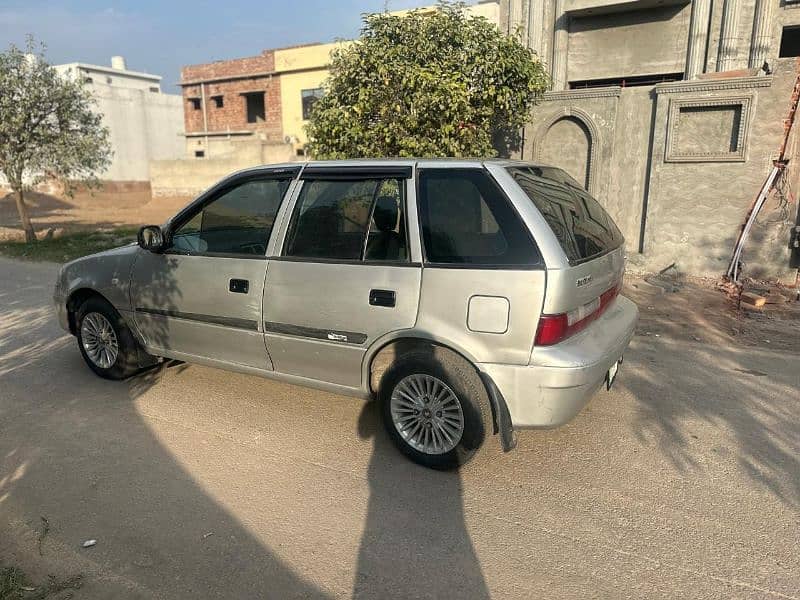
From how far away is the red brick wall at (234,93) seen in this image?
34031mm

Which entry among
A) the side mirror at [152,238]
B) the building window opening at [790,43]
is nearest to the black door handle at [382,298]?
the side mirror at [152,238]

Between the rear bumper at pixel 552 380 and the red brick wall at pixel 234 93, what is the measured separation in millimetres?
32481

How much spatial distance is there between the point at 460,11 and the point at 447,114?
2190mm

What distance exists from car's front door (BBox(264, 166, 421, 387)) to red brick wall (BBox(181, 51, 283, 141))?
3138cm

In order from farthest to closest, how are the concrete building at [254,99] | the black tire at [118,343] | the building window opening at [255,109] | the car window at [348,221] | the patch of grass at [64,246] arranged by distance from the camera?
the building window opening at [255,109]
the concrete building at [254,99]
the patch of grass at [64,246]
the black tire at [118,343]
the car window at [348,221]

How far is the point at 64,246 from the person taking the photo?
45.2 ft

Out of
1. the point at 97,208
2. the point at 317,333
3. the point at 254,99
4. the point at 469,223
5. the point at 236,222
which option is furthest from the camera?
the point at 254,99

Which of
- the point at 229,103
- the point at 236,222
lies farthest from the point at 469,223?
the point at 229,103

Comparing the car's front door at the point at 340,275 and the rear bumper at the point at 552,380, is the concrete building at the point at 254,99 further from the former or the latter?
the rear bumper at the point at 552,380

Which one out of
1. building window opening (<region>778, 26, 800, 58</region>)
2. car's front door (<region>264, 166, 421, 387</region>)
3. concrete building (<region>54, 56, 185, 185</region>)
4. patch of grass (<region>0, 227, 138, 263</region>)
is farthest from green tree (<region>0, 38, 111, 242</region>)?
concrete building (<region>54, 56, 185, 185</region>)

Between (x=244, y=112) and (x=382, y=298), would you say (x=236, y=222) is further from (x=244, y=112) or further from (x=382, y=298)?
(x=244, y=112)

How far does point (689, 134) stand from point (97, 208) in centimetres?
2972

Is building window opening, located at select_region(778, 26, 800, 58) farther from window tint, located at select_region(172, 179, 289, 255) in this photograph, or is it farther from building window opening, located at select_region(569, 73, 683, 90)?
window tint, located at select_region(172, 179, 289, 255)

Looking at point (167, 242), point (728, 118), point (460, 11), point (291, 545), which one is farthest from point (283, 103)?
point (291, 545)
